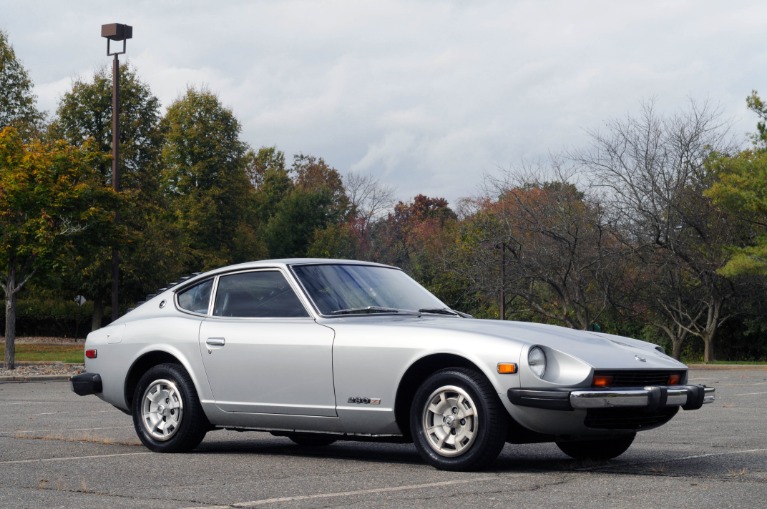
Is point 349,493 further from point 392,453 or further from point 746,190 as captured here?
point 746,190

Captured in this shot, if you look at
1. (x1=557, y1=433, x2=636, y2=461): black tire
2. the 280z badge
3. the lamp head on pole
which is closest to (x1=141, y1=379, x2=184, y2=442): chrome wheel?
the 280z badge

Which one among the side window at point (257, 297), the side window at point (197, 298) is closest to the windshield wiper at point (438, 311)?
the side window at point (257, 297)

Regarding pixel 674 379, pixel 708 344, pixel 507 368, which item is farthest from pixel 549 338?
pixel 708 344

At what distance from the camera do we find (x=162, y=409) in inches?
350

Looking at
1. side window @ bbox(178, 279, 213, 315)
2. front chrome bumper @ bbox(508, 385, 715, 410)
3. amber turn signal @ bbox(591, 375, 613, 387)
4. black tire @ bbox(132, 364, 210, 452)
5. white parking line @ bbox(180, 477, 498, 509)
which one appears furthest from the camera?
side window @ bbox(178, 279, 213, 315)

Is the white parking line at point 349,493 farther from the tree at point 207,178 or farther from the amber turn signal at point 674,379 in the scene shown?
the tree at point 207,178

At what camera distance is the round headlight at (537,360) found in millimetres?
7056

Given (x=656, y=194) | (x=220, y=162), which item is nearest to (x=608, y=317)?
(x=656, y=194)

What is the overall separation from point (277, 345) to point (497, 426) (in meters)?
1.97

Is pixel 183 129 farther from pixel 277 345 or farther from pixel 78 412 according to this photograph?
pixel 277 345

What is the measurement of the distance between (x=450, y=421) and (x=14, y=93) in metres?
57.3

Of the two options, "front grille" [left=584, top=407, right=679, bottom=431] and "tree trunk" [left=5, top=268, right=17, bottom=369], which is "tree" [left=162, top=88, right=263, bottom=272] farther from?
"front grille" [left=584, top=407, right=679, bottom=431]

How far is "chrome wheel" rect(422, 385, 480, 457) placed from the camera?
716cm

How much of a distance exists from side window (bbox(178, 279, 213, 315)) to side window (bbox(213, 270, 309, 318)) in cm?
12
